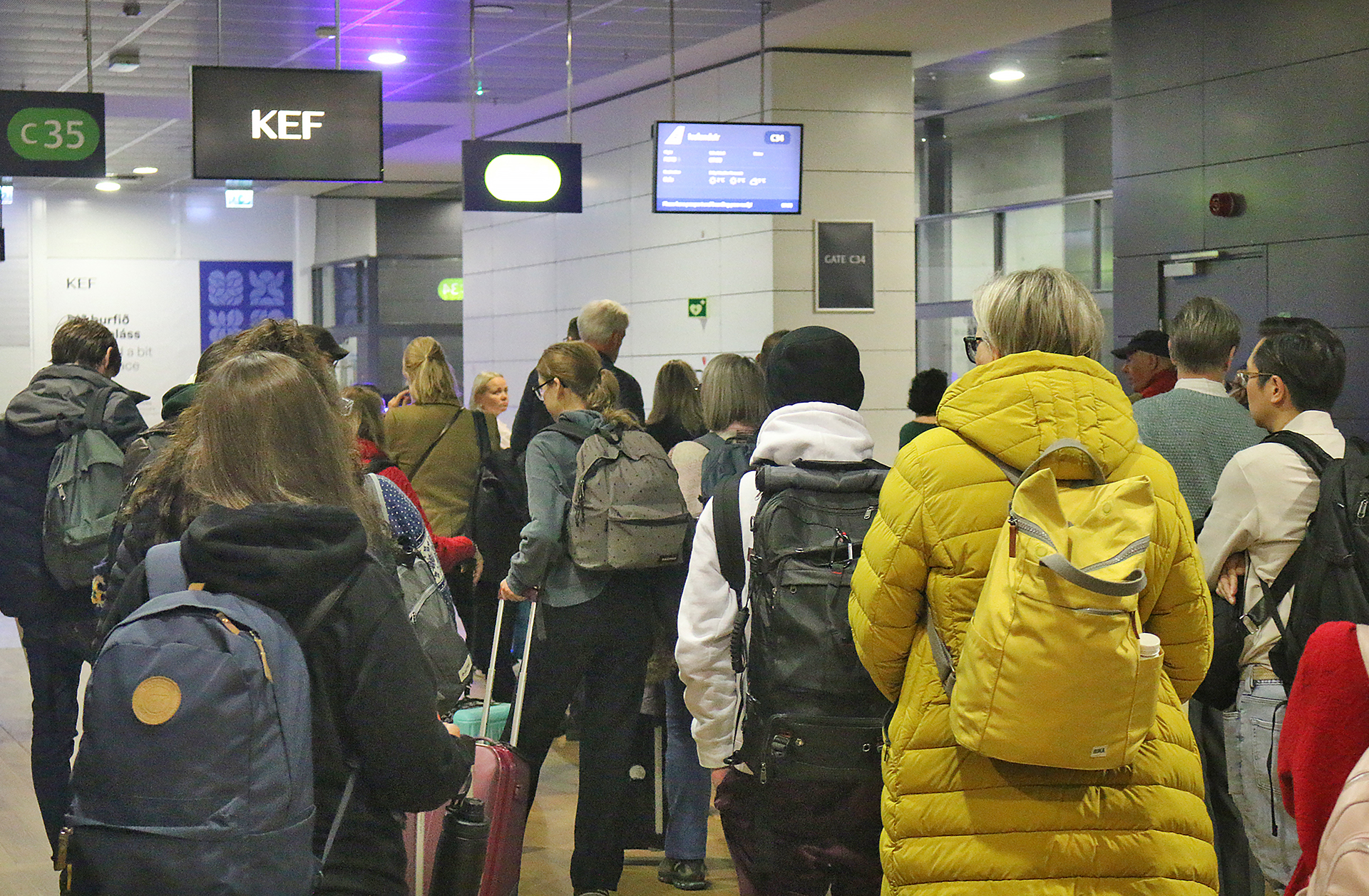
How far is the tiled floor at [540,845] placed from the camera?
4.44m

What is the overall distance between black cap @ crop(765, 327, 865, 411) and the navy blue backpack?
133cm

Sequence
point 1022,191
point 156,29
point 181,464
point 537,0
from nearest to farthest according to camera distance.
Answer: point 181,464
point 537,0
point 156,29
point 1022,191

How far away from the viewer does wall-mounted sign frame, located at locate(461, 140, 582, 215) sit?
8.98 meters

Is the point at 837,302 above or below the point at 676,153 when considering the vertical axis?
below

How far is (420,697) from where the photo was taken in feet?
6.27

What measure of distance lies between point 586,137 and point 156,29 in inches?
154

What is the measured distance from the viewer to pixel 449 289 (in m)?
19.2

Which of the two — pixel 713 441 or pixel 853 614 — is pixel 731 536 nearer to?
pixel 853 614

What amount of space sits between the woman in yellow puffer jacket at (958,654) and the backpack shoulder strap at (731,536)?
552 mm

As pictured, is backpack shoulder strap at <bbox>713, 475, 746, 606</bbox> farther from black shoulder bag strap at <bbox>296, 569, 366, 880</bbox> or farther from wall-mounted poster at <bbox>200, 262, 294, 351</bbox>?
wall-mounted poster at <bbox>200, 262, 294, 351</bbox>

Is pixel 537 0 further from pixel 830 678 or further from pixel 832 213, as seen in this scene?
pixel 830 678

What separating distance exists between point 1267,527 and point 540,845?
275cm

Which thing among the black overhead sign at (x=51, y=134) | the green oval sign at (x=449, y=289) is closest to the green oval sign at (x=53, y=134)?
the black overhead sign at (x=51, y=134)

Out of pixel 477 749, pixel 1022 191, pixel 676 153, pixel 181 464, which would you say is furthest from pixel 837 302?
pixel 181 464
